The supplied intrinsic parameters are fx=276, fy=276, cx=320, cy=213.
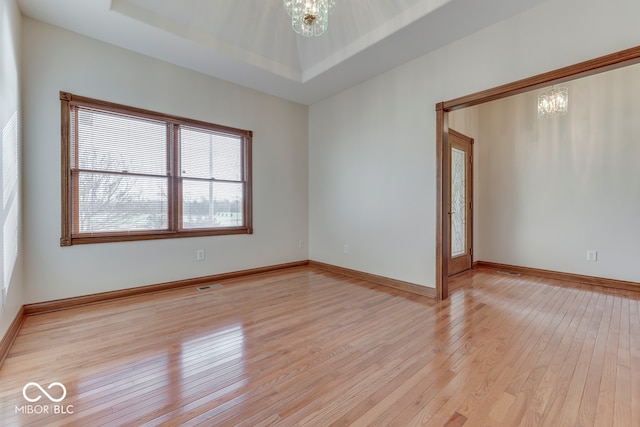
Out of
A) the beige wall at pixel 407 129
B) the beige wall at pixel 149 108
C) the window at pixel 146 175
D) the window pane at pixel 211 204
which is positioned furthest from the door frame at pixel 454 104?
the window pane at pixel 211 204

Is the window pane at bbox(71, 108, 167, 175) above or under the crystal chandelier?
under

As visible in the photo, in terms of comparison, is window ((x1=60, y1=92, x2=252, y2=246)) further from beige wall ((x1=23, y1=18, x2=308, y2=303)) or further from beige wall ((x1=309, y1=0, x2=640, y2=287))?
beige wall ((x1=309, y1=0, x2=640, y2=287))

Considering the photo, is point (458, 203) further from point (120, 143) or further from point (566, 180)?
point (120, 143)

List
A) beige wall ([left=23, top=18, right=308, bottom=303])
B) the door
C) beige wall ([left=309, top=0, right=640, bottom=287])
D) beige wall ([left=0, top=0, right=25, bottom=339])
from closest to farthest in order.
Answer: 1. beige wall ([left=0, top=0, right=25, bottom=339])
2. beige wall ([left=309, top=0, right=640, bottom=287])
3. beige wall ([left=23, top=18, right=308, bottom=303])
4. the door

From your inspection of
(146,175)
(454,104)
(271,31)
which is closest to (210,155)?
(146,175)

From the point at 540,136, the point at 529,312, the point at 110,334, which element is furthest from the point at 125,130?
the point at 540,136

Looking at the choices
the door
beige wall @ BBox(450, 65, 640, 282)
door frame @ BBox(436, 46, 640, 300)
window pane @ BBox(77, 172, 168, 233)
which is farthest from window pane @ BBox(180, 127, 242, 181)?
beige wall @ BBox(450, 65, 640, 282)

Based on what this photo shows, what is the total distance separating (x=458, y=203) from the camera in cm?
452

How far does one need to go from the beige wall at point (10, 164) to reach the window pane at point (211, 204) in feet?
5.04

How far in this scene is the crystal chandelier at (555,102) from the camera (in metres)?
3.72

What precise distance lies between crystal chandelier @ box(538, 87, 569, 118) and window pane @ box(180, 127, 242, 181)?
438 cm

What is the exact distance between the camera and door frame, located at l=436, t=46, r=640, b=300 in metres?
2.25

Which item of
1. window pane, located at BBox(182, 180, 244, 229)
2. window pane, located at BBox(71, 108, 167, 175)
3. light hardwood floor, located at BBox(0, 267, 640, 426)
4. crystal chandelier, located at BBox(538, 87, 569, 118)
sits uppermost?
crystal chandelier, located at BBox(538, 87, 569, 118)

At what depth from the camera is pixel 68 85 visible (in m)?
2.88
